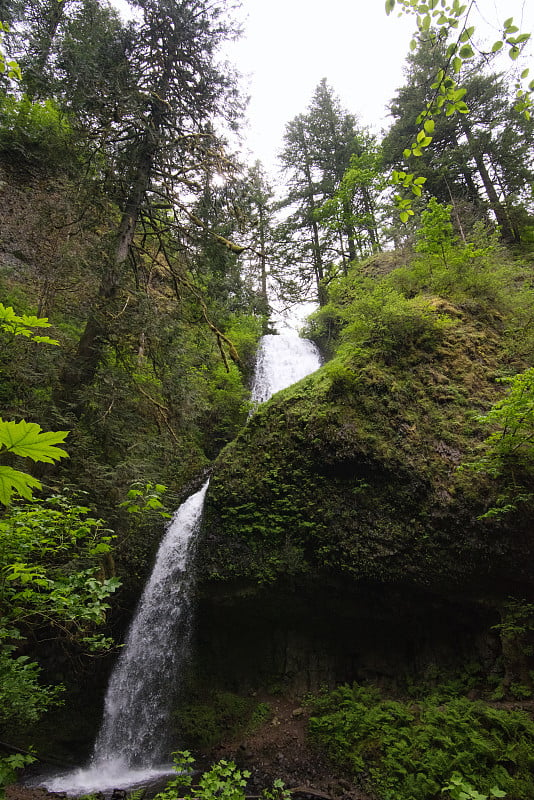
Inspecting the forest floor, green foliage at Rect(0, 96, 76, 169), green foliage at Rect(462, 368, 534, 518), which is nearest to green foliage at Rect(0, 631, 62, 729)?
the forest floor

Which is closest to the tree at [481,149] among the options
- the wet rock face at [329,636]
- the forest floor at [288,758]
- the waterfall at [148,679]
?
the wet rock face at [329,636]

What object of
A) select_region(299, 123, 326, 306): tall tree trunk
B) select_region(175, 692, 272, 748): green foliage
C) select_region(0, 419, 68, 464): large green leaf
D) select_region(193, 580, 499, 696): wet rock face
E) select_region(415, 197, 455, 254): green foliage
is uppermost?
select_region(299, 123, 326, 306): tall tree trunk

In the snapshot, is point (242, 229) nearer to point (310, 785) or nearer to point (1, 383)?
point (1, 383)

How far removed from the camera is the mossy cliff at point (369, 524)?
5.95 metres

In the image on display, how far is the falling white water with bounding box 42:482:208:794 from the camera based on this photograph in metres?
6.39

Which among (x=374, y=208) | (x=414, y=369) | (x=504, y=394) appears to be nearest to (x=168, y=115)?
(x=414, y=369)

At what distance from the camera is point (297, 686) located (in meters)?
6.98

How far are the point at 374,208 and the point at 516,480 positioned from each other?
550 inches

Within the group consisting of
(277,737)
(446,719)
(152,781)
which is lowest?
(152,781)

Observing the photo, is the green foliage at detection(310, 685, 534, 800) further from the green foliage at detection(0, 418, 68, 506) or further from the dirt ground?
the green foliage at detection(0, 418, 68, 506)

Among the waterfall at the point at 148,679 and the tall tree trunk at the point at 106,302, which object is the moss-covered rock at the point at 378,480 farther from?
the tall tree trunk at the point at 106,302

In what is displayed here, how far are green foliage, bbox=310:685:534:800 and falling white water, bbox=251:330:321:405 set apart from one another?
9.32 meters

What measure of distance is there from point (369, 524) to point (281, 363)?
9.50 m

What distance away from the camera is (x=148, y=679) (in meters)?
7.39
